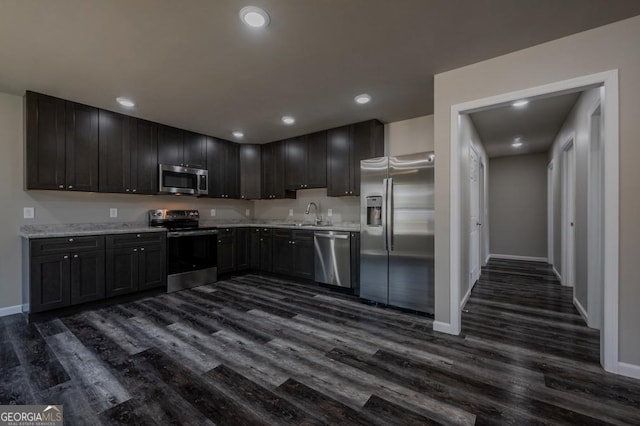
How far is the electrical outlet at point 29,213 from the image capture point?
11.0 ft

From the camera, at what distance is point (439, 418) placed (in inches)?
63.6

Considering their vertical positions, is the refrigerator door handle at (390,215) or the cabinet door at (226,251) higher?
the refrigerator door handle at (390,215)

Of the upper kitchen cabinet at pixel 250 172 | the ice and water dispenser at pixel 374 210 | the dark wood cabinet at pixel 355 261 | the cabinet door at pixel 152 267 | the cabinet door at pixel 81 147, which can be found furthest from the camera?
the upper kitchen cabinet at pixel 250 172

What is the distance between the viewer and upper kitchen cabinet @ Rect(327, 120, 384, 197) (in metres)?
4.12

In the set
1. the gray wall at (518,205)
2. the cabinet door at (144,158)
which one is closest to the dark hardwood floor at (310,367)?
the cabinet door at (144,158)

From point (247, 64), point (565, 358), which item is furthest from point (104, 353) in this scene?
point (565, 358)

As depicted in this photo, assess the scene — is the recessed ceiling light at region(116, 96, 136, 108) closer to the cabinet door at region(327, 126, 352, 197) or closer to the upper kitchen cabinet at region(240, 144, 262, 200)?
the upper kitchen cabinet at region(240, 144, 262, 200)

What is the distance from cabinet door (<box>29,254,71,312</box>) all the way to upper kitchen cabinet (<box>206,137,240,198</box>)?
7.33 ft

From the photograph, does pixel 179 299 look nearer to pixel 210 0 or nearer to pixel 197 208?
pixel 197 208

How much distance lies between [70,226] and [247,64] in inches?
126

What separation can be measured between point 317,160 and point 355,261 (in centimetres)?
→ 181

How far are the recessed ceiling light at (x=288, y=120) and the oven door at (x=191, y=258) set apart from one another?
2132 millimetres

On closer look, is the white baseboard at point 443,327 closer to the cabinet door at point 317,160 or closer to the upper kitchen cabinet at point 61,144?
the cabinet door at point 317,160

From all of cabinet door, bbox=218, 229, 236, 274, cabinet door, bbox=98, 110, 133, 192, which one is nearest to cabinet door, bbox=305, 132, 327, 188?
cabinet door, bbox=218, 229, 236, 274
